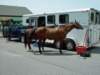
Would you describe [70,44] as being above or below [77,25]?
below

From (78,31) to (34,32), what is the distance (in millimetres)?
2957

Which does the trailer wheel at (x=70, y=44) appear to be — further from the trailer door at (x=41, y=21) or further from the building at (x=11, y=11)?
the building at (x=11, y=11)

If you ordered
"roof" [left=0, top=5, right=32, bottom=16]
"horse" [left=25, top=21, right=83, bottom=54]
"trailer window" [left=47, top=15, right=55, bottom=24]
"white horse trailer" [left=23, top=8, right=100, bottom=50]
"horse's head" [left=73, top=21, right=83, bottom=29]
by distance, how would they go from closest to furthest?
"horse's head" [left=73, top=21, right=83, bottom=29], "horse" [left=25, top=21, right=83, bottom=54], "white horse trailer" [left=23, top=8, right=100, bottom=50], "trailer window" [left=47, top=15, right=55, bottom=24], "roof" [left=0, top=5, right=32, bottom=16]

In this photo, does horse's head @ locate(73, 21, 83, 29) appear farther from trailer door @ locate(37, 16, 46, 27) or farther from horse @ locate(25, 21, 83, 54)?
trailer door @ locate(37, 16, 46, 27)

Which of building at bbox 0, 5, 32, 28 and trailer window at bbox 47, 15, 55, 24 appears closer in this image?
trailer window at bbox 47, 15, 55, 24

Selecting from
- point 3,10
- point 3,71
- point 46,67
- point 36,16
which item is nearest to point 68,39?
point 36,16

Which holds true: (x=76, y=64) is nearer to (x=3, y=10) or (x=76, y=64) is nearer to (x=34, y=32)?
(x=34, y=32)

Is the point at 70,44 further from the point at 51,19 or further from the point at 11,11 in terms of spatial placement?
the point at 11,11

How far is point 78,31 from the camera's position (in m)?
17.2

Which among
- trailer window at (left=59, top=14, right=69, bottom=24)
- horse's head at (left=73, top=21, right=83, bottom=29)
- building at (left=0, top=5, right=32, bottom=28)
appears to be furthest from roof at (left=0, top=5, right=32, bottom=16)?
horse's head at (left=73, top=21, right=83, bottom=29)

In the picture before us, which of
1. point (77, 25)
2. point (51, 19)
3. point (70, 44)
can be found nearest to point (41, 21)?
point (51, 19)

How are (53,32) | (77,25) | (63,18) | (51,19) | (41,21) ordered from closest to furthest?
(77,25) → (53,32) → (63,18) → (51,19) → (41,21)

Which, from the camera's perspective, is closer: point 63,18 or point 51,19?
point 63,18

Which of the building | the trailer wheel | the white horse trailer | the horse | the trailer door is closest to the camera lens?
the horse
